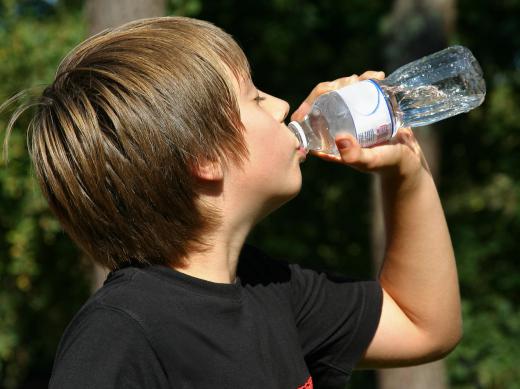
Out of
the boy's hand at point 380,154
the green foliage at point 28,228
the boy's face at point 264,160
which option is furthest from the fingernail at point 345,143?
the green foliage at point 28,228

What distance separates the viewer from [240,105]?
1.95 metres

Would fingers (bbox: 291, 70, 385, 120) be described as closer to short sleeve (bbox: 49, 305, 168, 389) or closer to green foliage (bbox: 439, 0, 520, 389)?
short sleeve (bbox: 49, 305, 168, 389)

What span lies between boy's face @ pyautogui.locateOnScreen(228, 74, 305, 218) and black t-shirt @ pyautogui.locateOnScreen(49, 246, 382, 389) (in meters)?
0.22

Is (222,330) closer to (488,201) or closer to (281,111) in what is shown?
(281,111)

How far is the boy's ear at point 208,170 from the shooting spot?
1903 mm

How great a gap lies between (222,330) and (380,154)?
567 mm

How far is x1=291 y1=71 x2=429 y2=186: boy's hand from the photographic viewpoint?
1961 mm

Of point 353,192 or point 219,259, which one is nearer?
point 219,259

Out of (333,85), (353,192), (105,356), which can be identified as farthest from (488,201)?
(105,356)

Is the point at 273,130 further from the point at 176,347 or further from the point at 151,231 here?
the point at 176,347

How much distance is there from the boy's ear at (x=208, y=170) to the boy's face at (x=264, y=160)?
0.14 ft

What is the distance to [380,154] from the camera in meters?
2.04

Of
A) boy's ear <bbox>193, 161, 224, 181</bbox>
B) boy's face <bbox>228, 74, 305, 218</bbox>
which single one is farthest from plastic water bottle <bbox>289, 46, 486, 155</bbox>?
boy's ear <bbox>193, 161, 224, 181</bbox>

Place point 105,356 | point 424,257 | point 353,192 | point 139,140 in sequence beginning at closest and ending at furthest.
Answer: point 105,356 → point 139,140 → point 424,257 → point 353,192
